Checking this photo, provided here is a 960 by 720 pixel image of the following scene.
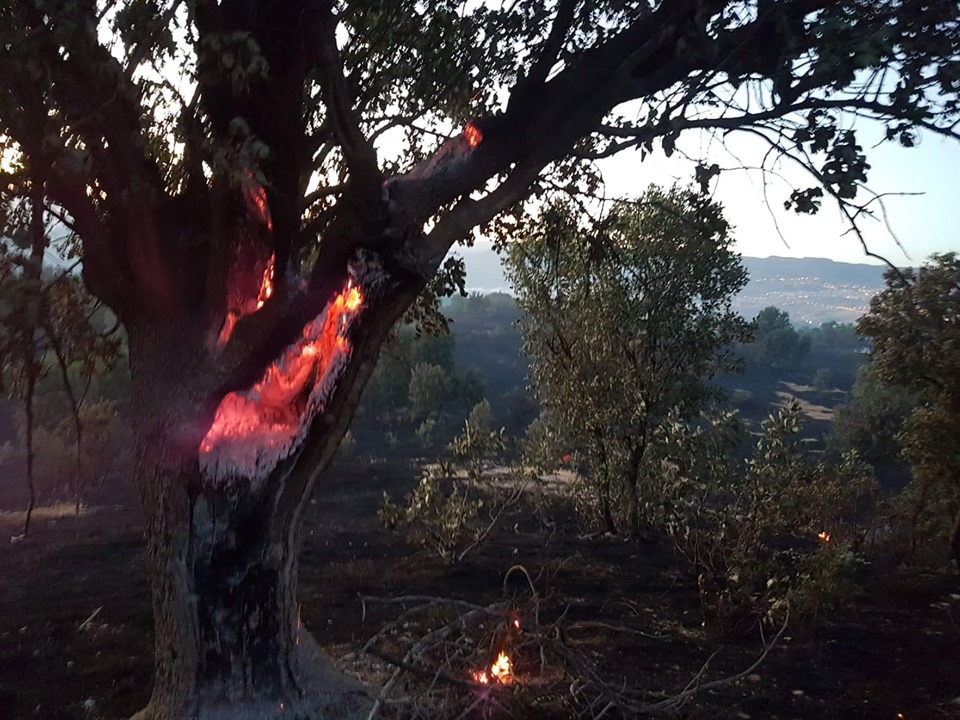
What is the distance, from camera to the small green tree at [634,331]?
1334cm

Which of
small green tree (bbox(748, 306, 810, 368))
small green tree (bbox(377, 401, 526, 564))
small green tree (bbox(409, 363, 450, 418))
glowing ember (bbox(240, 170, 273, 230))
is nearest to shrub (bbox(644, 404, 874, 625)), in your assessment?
→ small green tree (bbox(377, 401, 526, 564))

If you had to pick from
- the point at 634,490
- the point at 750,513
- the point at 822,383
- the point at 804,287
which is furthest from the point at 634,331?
the point at 804,287

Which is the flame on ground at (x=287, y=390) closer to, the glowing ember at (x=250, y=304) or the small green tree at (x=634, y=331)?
the glowing ember at (x=250, y=304)

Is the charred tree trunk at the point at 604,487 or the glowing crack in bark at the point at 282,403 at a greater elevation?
the glowing crack in bark at the point at 282,403

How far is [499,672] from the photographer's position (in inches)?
233

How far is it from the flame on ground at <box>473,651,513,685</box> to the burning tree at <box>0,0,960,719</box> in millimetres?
1165

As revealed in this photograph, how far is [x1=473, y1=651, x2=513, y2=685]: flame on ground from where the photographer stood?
5664mm

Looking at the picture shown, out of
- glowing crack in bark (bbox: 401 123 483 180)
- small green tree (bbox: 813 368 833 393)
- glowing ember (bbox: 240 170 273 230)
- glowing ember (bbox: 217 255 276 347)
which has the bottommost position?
small green tree (bbox: 813 368 833 393)

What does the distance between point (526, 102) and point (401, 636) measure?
608 centimetres

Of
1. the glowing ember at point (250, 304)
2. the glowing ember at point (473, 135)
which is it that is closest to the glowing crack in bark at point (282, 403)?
the glowing ember at point (250, 304)

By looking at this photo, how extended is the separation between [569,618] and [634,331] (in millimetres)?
6349

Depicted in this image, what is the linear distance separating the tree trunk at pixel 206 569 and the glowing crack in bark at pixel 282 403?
0.12m

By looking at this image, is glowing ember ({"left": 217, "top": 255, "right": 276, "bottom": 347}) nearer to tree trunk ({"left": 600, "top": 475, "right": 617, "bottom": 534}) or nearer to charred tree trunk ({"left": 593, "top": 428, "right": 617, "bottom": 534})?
charred tree trunk ({"left": 593, "top": 428, "right": 617, "bottom": 534})

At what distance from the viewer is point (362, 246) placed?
4578 millimetres
